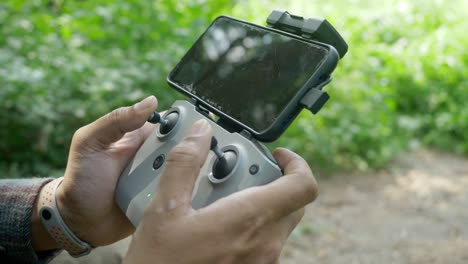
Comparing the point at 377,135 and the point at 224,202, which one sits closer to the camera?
the point at 224,202

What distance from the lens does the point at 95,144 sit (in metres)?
0.98

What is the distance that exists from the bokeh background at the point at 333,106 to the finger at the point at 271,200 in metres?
0.47

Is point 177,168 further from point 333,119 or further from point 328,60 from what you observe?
point 333,119

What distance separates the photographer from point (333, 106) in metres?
2.91

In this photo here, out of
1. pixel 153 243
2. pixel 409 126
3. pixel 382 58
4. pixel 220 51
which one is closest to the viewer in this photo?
pixel 153 243

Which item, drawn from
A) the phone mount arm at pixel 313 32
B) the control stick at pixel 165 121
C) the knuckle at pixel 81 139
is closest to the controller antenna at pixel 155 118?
the control stick at pixel 165 121

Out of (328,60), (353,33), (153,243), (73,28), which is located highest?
(328,60)

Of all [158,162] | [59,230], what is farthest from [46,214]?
[158,162]

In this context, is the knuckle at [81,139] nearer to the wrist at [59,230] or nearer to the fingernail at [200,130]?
the wrist at [59,230]

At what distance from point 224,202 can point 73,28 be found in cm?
213

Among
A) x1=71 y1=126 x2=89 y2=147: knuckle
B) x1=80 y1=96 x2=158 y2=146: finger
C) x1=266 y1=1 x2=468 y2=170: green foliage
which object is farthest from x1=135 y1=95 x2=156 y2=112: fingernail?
x1=266 y1=1 x2=468 y2=170: green foliage

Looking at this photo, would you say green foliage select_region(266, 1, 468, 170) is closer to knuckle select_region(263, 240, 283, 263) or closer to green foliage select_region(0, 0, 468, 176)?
green foliage select_region(0, 0, 468, 176)

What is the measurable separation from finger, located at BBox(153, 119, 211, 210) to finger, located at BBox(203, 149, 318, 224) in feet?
0.13

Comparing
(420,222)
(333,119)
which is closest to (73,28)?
(333,119)
